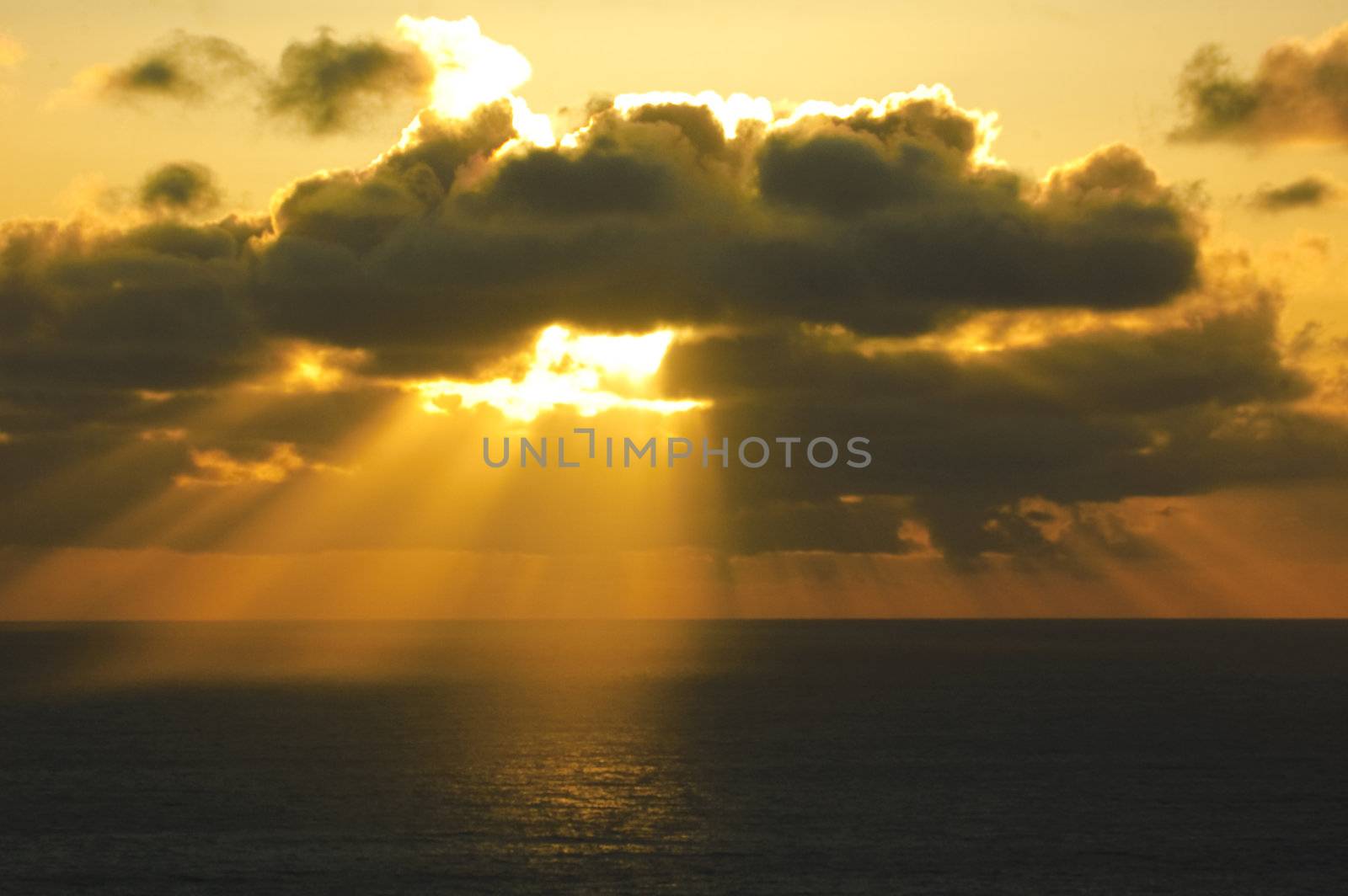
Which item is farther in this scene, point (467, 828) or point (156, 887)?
point (467, 828)

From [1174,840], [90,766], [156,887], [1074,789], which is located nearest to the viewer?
[156,887]

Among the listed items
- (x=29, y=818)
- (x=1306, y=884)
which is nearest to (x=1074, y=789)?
(x=1306, y=884)

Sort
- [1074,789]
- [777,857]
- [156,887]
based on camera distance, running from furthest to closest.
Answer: [1074,789] → [777,857] → [156,887]

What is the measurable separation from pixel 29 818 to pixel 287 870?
2643 cm

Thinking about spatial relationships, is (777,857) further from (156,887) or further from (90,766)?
(90,766)

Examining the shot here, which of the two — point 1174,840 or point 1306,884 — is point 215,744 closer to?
point 1174,840

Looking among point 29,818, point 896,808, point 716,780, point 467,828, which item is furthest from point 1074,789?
point 29,818

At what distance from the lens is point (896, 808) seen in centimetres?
10012

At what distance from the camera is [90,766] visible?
394 feet

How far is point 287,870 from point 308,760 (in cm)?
4678

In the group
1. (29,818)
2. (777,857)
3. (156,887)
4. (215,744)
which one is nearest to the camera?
→ (156,887)

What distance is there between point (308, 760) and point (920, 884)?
62993mm

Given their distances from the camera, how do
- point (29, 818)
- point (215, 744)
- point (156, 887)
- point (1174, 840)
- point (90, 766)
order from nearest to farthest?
point (156, 887)
point (1174, 840)
point (29, 818)
point (90, 766)
point (215, 744)

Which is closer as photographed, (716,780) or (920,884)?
(920,884)
